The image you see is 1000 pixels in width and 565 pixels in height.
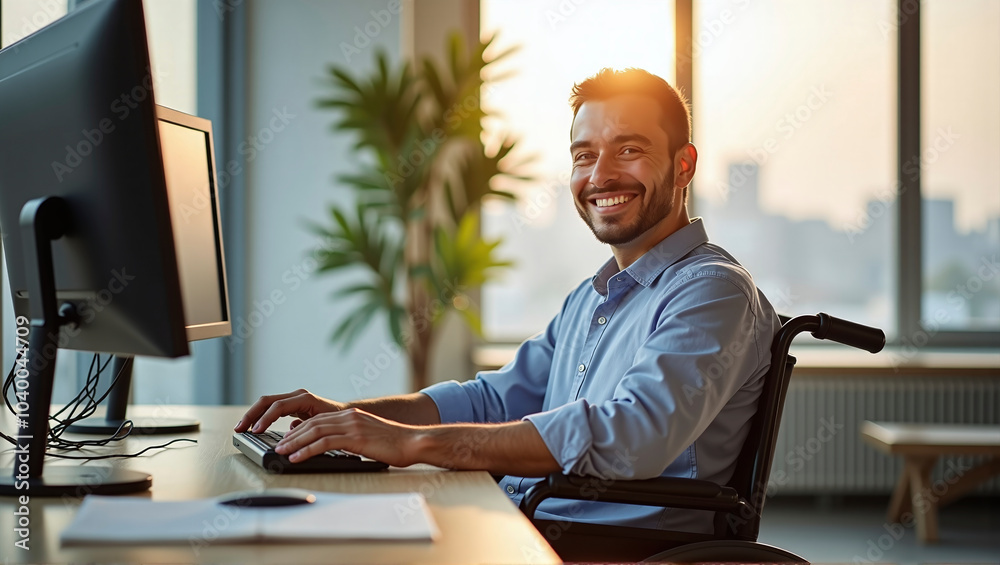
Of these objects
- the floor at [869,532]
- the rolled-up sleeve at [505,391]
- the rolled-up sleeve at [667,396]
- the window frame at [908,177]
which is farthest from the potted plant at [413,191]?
the rolled-up sleeve at [667,396]

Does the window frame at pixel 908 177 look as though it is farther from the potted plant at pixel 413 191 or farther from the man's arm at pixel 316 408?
the man's arm at pixel 316 408

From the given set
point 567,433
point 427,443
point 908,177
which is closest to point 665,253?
point 567,433

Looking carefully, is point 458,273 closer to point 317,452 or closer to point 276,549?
point 317,452

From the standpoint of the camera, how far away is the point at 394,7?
4.10 meters

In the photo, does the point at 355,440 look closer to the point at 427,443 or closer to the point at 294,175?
the point at 427,443

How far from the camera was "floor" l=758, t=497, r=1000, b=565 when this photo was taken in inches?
137

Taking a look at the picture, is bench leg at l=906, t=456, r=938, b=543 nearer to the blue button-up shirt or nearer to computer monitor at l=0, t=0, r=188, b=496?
the blue button-up shirt

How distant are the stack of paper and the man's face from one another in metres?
0.90

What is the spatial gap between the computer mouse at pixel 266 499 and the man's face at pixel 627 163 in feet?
3.12

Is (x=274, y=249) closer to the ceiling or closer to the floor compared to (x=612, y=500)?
closer to the ceiling

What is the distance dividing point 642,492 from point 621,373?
12.8 inches

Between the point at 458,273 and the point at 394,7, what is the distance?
1317 mm

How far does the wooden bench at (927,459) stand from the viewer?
366 cm

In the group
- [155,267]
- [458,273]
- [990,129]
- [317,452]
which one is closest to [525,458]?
[317,452]
